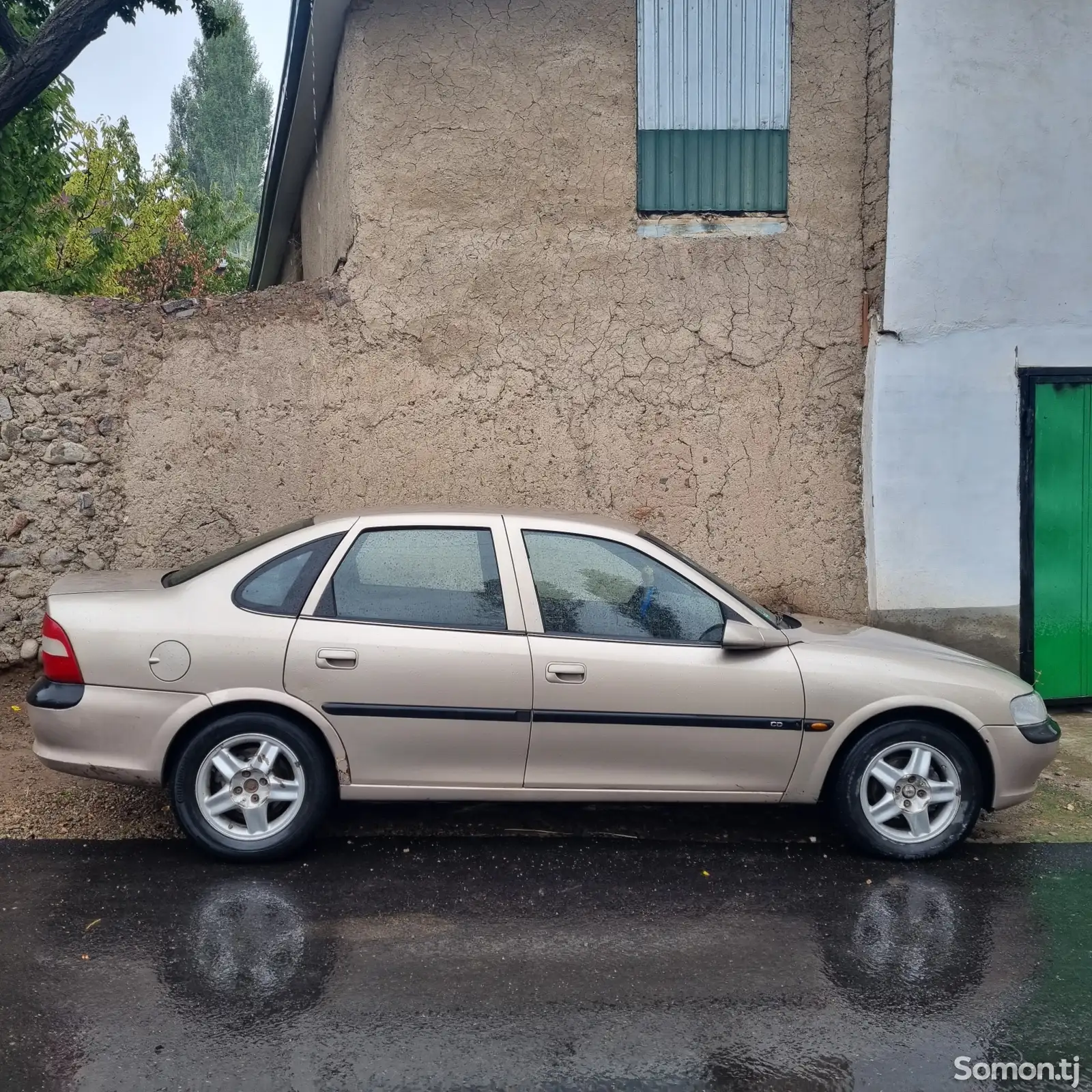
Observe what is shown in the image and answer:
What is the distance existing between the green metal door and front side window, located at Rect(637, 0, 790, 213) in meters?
2.44

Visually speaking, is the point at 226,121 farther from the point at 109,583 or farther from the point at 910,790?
the point at 910,790

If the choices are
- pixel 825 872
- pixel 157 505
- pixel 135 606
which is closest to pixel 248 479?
pixel 157 505

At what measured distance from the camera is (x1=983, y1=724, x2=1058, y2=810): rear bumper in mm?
4824

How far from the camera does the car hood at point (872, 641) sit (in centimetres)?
500

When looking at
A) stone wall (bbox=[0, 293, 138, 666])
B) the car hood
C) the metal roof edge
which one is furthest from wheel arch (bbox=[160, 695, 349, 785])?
the metal roof edge

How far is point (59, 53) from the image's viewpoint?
22.1 ft

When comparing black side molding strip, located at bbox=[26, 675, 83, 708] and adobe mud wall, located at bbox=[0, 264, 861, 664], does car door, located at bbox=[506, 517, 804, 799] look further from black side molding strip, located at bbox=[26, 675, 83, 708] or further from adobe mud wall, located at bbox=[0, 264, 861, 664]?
adobe mud wall, located at bbox=[0, 264, 861, 664]

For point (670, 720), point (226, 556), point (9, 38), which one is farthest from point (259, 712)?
point (9, 38)

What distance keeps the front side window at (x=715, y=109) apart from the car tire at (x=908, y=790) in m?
4.31

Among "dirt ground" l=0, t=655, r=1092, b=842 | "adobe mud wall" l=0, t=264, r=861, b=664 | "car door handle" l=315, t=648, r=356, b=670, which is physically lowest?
"dirt ground" l=0, t=655, r=1092, b=842

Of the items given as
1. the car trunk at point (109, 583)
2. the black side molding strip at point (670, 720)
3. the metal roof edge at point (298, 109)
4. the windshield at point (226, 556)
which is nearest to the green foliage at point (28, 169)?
the metal roof edge at point (298, 109)

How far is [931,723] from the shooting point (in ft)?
15.9

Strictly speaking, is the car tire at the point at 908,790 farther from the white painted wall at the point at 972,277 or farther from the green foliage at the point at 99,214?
the green foliage at the point at 99,214

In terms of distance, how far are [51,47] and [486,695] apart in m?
5.12
